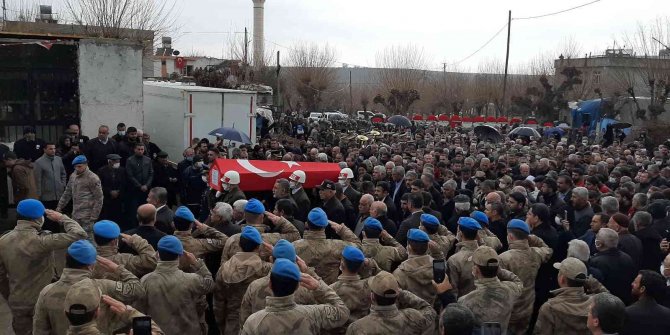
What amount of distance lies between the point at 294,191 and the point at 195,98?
6102 mm

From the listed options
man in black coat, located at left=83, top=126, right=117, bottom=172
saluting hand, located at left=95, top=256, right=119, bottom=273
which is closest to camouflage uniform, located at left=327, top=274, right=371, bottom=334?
saluting hand, located at left=95, top=256, right=119, bottom=273

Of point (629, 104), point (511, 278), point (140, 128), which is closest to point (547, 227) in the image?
point (511, 278)

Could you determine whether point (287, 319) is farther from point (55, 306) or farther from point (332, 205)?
point (332, 205)

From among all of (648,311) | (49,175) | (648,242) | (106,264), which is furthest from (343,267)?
(49,175)

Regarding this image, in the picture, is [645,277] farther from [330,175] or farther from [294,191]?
[330,175]

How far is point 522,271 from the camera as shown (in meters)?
5.91

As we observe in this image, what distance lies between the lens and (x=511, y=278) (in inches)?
211

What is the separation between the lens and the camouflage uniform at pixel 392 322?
4320 millimetres

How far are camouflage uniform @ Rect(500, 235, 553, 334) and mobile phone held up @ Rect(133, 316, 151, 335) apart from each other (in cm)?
337

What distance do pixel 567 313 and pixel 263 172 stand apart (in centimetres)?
629

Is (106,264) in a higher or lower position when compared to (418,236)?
lower

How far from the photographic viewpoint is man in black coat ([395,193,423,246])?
735 cm

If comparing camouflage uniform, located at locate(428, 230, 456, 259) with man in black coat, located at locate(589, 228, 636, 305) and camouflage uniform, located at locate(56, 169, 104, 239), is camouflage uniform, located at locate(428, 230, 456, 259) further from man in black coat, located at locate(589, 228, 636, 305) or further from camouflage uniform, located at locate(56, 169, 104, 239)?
camouflage uniform, located at locate(56, 169, 104, 239)

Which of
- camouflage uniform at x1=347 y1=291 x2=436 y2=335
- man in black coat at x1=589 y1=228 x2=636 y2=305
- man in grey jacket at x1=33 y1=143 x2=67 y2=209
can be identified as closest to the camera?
camouflage uniform at x1=347 y1=291 x2=436 y2=335
